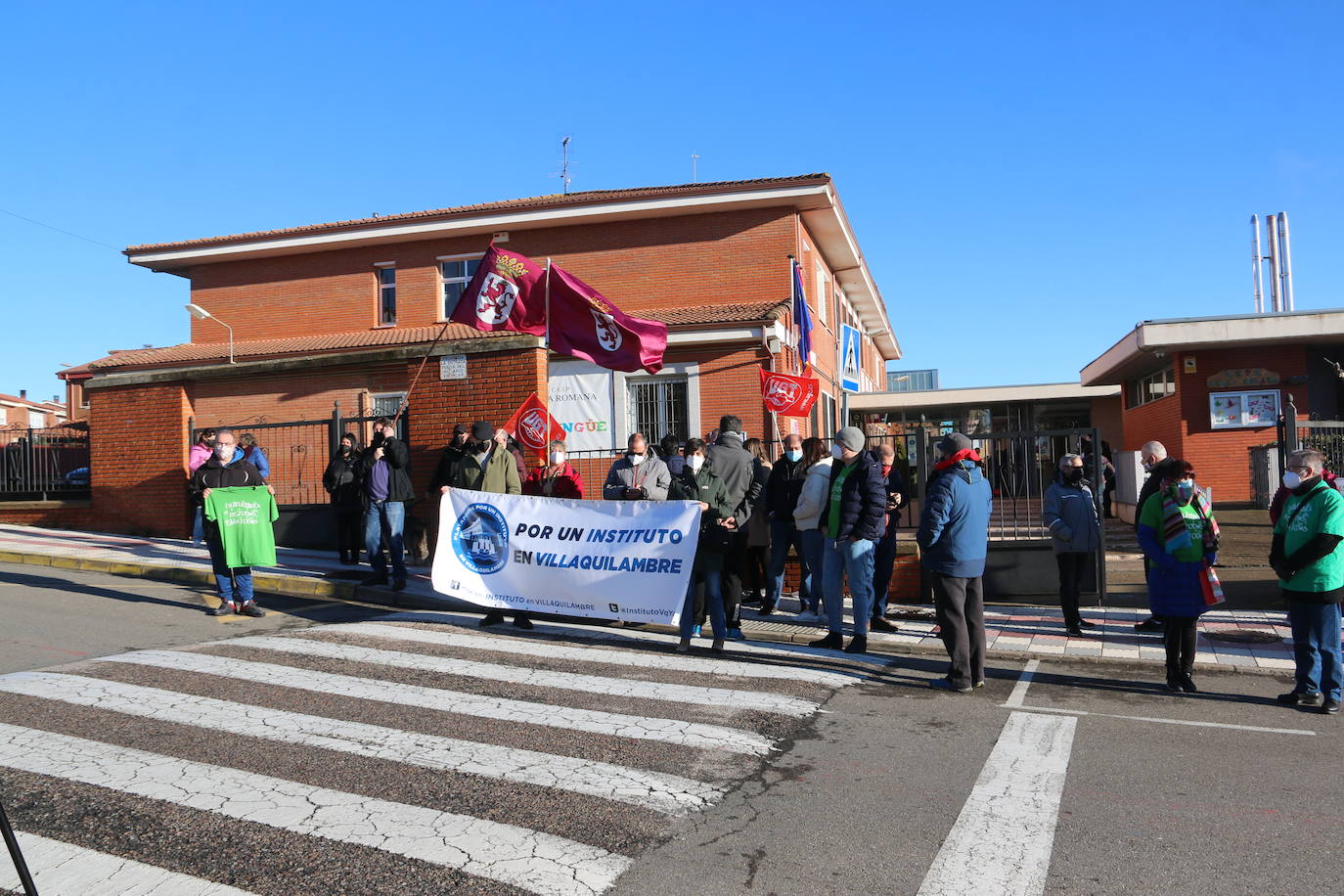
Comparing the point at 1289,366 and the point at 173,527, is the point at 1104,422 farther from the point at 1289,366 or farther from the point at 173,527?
the point at 173,527

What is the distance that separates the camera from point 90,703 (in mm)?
6352

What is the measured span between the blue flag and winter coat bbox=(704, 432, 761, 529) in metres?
13.0

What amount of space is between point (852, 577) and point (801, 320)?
1438 cm

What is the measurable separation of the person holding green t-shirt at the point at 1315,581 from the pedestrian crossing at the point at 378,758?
120 inches

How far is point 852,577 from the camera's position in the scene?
26.9ft

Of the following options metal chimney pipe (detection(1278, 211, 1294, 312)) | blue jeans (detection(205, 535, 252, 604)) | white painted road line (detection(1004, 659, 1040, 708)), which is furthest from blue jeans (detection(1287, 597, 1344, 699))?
metal chimney pipe (detection(1278, 211, 1294, 312))

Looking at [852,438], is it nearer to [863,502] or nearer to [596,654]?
[863,502]

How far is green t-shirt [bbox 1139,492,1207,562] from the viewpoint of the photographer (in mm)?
7125

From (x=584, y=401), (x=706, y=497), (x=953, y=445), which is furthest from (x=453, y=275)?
(x=953, y=445)

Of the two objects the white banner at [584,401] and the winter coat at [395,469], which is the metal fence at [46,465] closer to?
the white banner at [584,401]

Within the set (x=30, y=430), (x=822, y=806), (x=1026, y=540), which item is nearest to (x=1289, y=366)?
(x=1026, y=540)

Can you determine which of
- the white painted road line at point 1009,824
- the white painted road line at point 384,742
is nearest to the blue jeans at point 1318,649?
the white painted road line at point 1009,824

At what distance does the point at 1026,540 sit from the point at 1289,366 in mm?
12182

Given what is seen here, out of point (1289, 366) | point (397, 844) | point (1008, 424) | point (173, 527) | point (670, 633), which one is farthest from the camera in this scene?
point (1008, 424)
